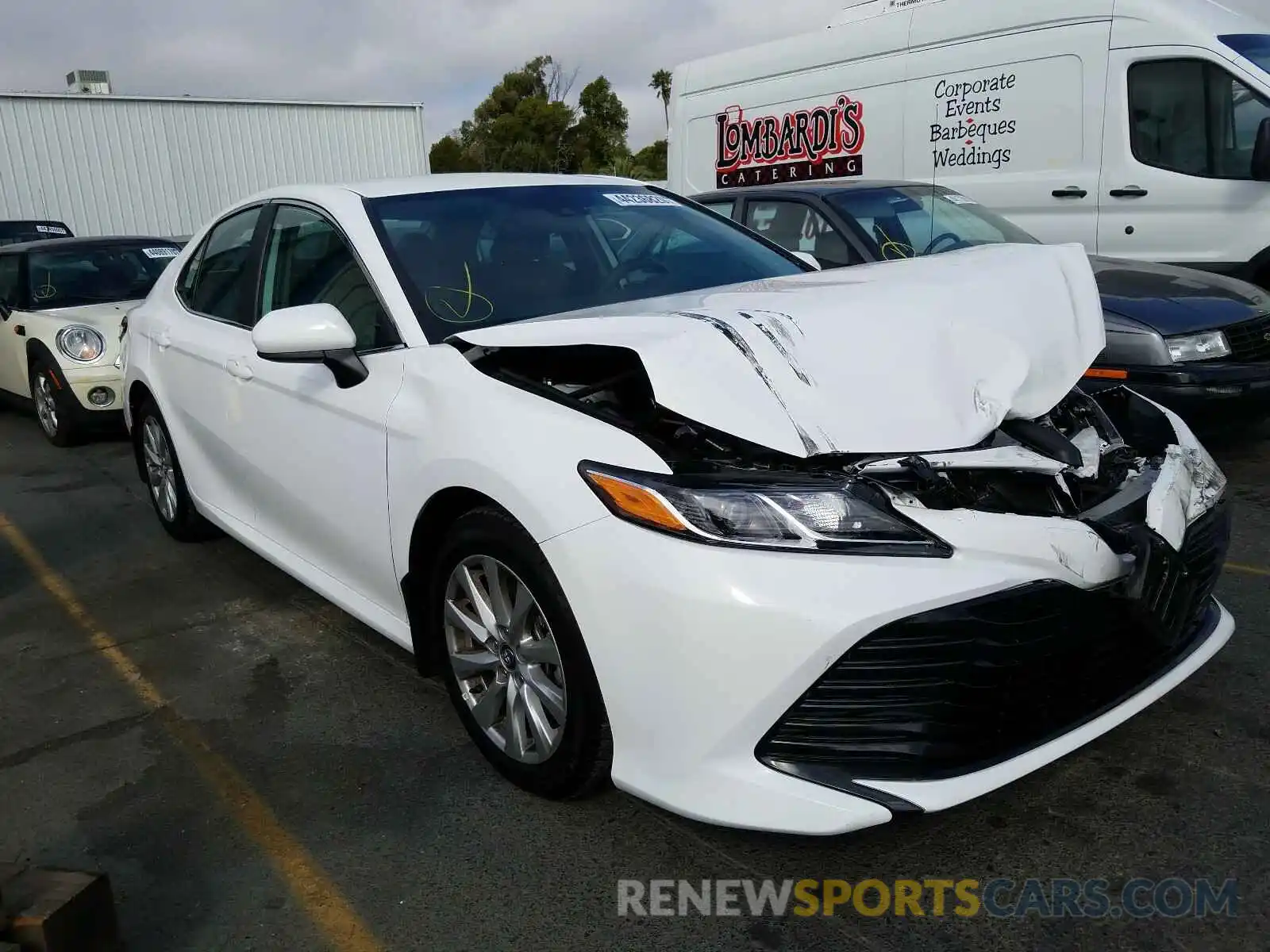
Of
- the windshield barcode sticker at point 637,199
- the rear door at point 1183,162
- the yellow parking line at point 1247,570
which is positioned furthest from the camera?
the rear door at point 1183,162

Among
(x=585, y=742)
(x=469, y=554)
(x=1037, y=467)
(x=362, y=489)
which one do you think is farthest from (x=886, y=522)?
(x=362, y=489)

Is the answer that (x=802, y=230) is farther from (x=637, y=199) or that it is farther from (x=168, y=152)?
(x=168, y=152)

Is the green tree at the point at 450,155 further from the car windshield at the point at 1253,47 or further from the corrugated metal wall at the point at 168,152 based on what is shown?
the car windshield at the point at 1253,47

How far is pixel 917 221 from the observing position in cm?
591

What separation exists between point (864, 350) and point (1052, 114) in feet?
18.1

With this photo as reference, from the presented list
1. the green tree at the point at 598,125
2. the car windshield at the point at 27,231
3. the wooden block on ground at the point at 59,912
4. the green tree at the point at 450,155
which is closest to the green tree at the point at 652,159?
the green tree at the point at 598,125

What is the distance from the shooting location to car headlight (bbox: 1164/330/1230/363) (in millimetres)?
4840

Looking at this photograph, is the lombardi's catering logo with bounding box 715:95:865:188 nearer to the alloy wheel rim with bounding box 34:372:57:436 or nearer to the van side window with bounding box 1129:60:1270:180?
the van side window with bounding box 1129:60:1270:180

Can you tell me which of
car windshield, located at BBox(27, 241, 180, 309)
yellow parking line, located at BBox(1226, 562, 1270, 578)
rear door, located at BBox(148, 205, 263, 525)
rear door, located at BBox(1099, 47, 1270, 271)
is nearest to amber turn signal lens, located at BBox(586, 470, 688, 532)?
rear door, located at BBox(148, 205, 263, 525)

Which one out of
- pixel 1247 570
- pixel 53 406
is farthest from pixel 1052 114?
pixel 53 406

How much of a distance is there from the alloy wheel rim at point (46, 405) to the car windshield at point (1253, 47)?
7.90 metres

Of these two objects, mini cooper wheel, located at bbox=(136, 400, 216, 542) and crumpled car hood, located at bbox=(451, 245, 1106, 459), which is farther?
mini cooper wheel, located at bbox=(136, 400, 216, 542)

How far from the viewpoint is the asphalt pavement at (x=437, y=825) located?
2.21m

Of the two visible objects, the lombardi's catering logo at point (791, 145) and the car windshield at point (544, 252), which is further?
the lombardi's catering logo at point (791, 145)
